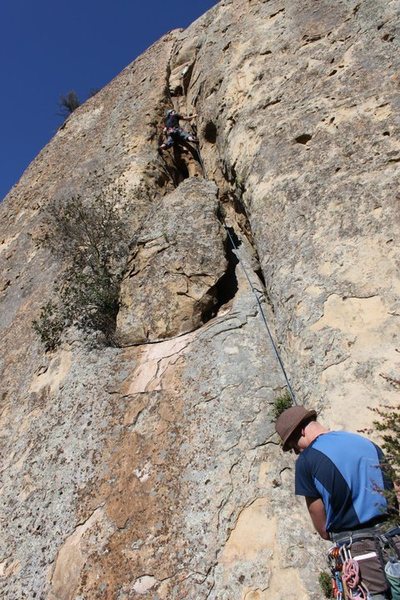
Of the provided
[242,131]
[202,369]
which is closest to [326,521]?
[202,369]

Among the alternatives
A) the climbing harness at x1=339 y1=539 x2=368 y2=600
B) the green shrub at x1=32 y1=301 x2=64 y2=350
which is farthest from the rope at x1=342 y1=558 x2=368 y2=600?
the green shrub at x1=32 y1=301 x2=64 y2=350

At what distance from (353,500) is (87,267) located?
5.68m

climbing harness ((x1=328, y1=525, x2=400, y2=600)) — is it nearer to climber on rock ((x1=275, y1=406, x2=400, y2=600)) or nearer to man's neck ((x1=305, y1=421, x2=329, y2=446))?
climber on rock ((x1=275, y1=406, x2=400, y2=600))

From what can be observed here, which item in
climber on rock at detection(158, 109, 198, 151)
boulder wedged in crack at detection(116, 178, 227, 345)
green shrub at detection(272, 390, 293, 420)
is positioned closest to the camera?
green shrub at detection(272, 390, 293, 420)

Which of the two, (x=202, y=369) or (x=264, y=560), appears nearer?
(x=264, y=560)

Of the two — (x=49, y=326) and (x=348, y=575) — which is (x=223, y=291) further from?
(x=348, y=575)

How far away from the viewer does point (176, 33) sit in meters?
12.6

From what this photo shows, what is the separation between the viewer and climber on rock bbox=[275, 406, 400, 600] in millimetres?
2604

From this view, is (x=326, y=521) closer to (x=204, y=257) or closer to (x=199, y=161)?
(x=204, y=257)

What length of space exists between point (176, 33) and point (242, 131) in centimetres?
695

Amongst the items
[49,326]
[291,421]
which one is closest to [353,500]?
[291,421]

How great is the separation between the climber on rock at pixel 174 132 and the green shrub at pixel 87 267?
5.59 ft

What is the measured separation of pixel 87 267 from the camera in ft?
25.0

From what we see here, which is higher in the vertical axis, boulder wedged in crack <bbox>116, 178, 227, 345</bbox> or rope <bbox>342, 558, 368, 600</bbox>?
boulder wedged in crack <bbox>116, 178, 227, 345</bbox>
